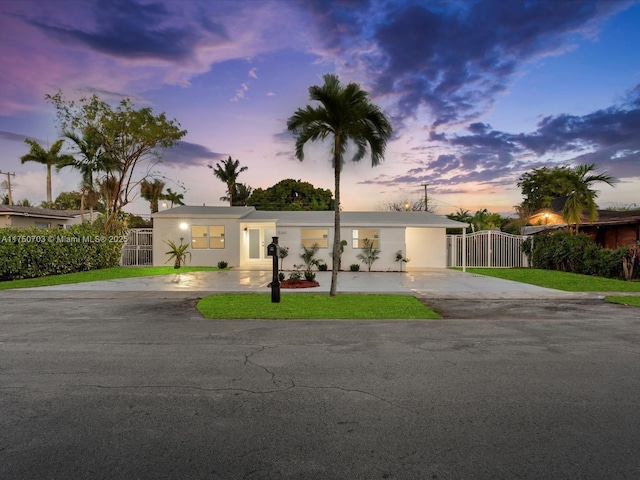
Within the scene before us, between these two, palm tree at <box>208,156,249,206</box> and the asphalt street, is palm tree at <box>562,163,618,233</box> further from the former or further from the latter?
palm tree at <box>208,156,249,206</box>

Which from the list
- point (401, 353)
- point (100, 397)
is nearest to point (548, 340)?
point (401, 353)

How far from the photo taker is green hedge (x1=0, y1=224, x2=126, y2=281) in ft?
48.7

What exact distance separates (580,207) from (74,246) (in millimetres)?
24112

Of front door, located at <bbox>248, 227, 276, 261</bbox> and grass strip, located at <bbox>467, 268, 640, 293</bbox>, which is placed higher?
front door, located at <bbox>248, 227, 276, 261</bbox>

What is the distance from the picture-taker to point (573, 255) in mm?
18328

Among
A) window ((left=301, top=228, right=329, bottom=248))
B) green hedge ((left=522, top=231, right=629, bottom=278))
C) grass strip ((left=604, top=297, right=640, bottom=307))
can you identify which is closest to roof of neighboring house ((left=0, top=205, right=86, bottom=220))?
window ((left=301, top=228, right=329, bottom=248))

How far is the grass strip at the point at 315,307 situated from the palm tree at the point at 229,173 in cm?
3634

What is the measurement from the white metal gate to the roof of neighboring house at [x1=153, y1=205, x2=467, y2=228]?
6.47ft

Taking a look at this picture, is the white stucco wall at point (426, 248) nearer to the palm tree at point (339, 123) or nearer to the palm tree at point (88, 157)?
the palm tree at point (339, 123)

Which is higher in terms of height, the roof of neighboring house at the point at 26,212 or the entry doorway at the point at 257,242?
the roof of neighboring house at the point at 26,212

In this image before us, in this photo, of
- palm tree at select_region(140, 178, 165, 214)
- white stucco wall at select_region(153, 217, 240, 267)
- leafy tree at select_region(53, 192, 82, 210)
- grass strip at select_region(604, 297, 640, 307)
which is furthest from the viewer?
leafy tree at select_region(53, 192, 82, 210)

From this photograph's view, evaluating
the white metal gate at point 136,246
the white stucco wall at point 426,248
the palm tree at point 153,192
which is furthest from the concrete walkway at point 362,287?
the palm tree at point 153,192

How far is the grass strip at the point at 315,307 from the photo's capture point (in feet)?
27.4

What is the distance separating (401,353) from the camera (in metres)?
5.59
